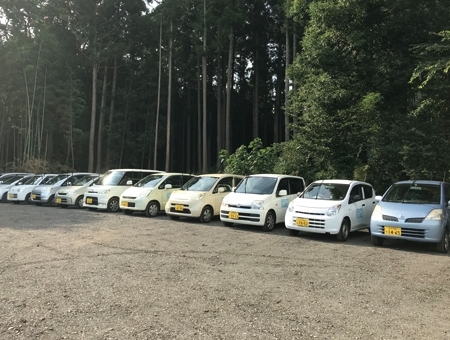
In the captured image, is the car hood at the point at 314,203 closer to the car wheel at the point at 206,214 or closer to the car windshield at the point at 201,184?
the car wheel at the point at 206,214

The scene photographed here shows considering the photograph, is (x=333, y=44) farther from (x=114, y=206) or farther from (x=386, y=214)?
(x=114, y=206)

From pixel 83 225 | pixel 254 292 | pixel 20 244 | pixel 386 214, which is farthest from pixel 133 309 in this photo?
pixel 83 225

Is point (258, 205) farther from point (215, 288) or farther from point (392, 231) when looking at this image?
point (215, 288)

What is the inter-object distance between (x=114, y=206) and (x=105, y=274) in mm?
9388

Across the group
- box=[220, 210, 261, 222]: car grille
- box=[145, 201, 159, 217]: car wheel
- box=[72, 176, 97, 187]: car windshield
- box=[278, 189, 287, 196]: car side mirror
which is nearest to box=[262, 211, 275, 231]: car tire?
box=[220, 210, 261, 222]: car grille

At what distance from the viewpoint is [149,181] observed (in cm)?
1473

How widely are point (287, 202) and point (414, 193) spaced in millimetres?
3455

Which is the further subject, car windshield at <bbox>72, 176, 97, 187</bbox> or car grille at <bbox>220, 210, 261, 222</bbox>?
car windshield at <bbox>72, 176, 97, 187</bbox>

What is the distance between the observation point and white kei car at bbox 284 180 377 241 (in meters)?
9.45

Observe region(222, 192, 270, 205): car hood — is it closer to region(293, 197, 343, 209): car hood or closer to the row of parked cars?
the row of parked cars

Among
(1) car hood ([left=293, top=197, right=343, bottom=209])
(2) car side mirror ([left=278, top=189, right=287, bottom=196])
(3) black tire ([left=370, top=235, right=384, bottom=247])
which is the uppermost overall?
(2) car side mirror ([left=278, top=189, right=287, bottom=196])

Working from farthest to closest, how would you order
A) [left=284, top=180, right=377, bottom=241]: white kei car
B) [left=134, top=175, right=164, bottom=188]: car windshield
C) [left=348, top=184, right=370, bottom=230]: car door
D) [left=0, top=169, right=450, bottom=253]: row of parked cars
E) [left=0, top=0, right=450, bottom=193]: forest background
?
[left=134, top=175, right=164, bottom=188]: car windshield
[left=0, top=0, right=450, bottom=193]: forest background
[left=348, top=184, right=370, bottom=230]: car door
[left=284, top=180, right=377, bottom=241]: white kei car
[left=0, top=169, right=450, bottom=253]: row of parked cars

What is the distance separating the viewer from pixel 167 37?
102 ft

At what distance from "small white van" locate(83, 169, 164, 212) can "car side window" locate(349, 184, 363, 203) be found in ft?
28.0
